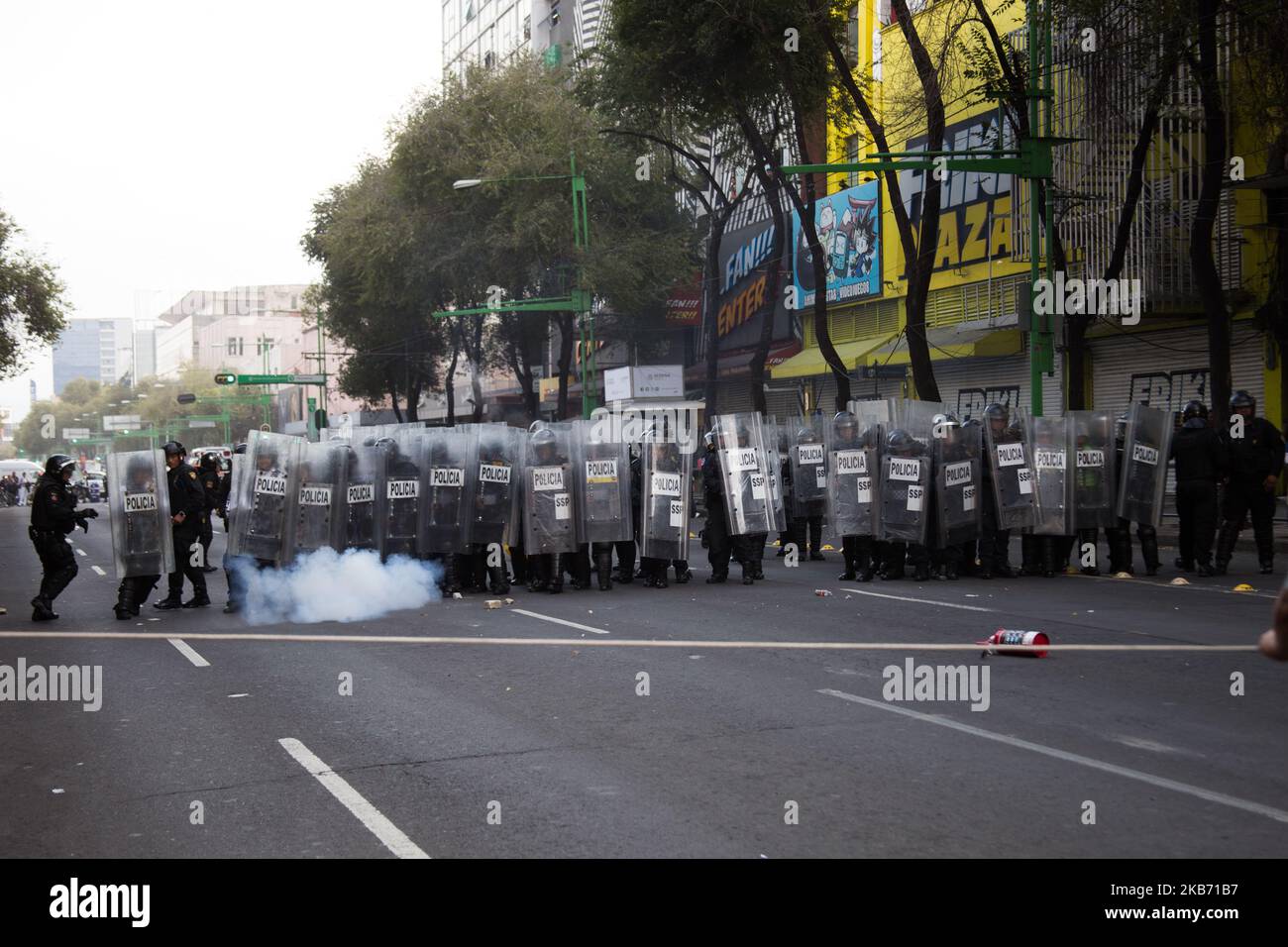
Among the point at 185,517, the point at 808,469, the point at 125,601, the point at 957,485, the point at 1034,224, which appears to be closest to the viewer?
the point at 125,601

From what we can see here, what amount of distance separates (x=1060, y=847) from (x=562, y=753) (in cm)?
286

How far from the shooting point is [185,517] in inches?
591

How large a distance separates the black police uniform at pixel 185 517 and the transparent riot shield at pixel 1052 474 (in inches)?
388

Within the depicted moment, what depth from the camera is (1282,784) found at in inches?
252

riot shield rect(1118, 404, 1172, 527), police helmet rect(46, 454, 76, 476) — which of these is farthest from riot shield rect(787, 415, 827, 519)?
police helmet rect(46, 454, 76, 476)

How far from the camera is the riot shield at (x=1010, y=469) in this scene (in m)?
16.2

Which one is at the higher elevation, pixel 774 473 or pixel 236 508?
pixel 774 473

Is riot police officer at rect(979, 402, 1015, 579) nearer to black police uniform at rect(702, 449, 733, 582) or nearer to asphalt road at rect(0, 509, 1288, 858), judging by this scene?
black police uniform at rect(702, 449, 733, 582)

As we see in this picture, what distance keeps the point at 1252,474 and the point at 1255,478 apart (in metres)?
0.06

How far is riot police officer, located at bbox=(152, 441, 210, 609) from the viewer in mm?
15070

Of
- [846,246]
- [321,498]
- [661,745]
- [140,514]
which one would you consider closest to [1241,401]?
[321,498]

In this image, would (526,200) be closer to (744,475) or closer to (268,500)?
(744,475)
